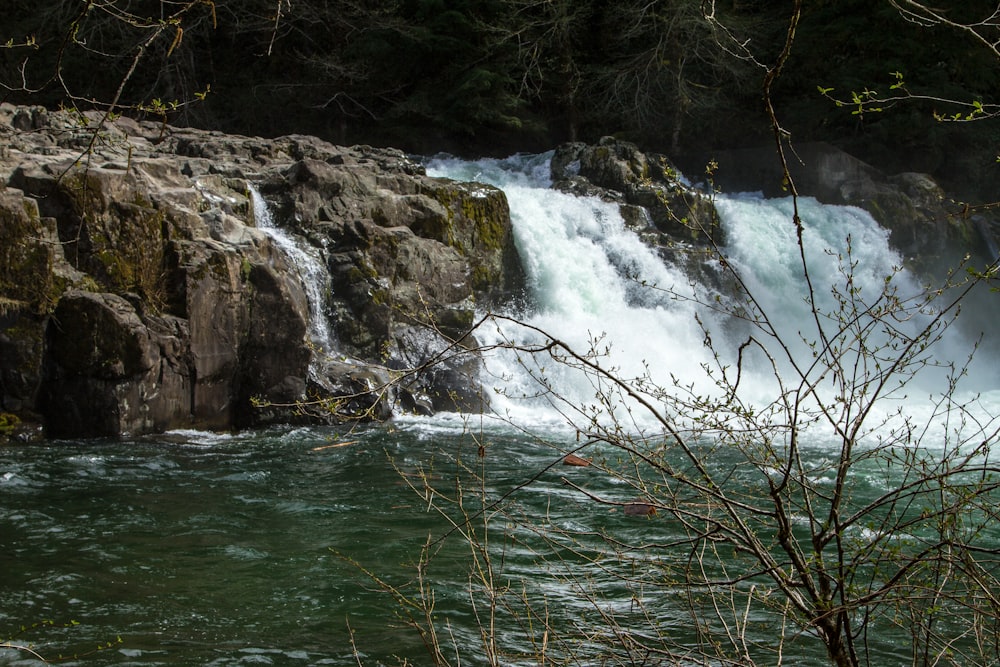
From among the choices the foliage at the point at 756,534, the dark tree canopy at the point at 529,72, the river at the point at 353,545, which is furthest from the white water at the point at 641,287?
the dark tree canopy at the point at 529,72

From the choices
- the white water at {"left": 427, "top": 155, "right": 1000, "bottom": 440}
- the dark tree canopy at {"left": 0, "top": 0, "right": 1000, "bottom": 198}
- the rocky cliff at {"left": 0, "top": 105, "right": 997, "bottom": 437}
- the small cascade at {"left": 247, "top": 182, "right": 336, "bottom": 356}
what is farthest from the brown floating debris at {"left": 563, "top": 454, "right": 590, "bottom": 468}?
the dark tree canopy at {"left": 0, "top": 0, "right": 1000, "bottom": 198}

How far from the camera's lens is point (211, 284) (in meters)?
9.22

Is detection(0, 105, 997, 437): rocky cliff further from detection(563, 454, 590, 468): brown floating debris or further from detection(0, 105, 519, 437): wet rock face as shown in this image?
detection(563, 454, 590, 468): brown floating debris

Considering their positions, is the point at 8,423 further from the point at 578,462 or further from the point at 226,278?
the point at 578,462

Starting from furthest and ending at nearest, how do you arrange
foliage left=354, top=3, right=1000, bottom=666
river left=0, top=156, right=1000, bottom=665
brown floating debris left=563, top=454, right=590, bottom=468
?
river left=0, top=156, right=1000, bottom=665, brown floating debris left=563, top=454, right=590, bottom=468, foliage left=354, top=3, right=1000, bottom=666

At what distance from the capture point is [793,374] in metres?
13.1

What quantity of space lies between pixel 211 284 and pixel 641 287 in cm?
630

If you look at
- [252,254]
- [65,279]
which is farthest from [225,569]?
[252,254]

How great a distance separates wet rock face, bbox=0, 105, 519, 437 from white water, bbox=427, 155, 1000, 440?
0.73 meters

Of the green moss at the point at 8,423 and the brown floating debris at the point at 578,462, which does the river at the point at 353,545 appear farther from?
the green moss at the point at 8,423

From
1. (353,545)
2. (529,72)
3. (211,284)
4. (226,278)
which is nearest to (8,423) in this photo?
(211,284)

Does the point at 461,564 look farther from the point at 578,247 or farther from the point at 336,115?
the point at 336,115

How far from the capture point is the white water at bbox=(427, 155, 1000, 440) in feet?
38.5

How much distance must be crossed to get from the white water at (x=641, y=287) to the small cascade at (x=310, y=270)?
2.02 metres
